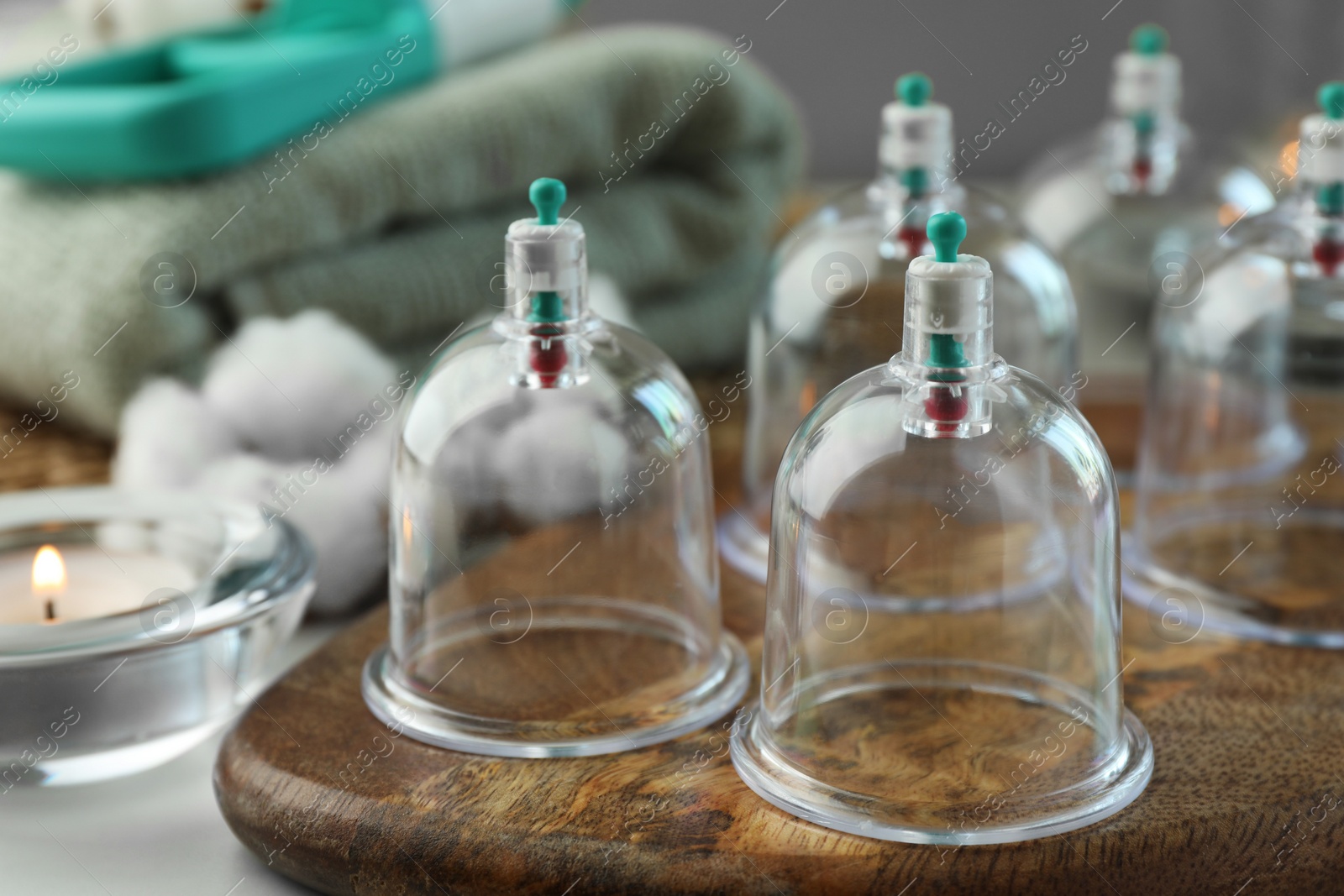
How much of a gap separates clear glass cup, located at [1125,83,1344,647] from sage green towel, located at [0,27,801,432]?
296mm

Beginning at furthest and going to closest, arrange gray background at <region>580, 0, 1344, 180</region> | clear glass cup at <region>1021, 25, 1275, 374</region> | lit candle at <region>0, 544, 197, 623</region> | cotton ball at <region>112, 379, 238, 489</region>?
gray background at <region>580, 0, 1344, 180</region>, clear glass cup at <region>1021, 25, 1275, 374</region>, cotton ball at <region>112, 379, 238, 489</region>, lit candle at <region>0, 544, 197, 623</region>

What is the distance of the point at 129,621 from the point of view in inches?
19.0

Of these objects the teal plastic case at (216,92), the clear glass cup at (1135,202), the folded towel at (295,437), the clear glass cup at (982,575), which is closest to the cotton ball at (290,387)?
the folded towel at (295,437)

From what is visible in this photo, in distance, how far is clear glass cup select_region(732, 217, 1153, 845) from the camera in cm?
45

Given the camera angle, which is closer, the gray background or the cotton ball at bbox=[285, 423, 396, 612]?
the cotton ball at bbox=[285, 423, 396, 612]

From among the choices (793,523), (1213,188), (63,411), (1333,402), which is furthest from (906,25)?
(793,523)

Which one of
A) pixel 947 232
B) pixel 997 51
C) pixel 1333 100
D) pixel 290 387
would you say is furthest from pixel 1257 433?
pixel 997 51

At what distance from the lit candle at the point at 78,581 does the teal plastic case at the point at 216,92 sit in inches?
9.1

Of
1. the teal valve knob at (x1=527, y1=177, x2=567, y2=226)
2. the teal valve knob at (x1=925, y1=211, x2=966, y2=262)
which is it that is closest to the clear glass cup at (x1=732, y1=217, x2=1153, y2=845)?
the teal valve knob at (x1=925, y1=211, x2=966, y2=262)

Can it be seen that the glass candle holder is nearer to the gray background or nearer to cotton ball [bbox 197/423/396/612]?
cotton ball [bbox 197/423/396/612]

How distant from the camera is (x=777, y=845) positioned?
427mm

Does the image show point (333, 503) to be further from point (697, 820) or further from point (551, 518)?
point (697, 820)

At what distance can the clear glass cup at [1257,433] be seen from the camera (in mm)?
611

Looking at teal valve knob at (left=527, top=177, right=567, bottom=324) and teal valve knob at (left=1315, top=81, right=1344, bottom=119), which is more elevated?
teal valve knob at (left=1315, top=81, right=1344, bottom=119)
